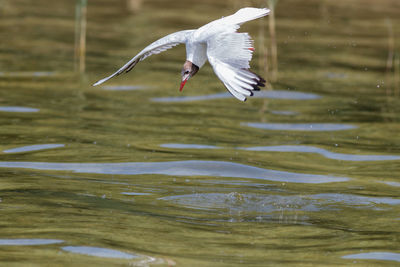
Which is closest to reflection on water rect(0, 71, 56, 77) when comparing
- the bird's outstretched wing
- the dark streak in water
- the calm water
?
the calm water

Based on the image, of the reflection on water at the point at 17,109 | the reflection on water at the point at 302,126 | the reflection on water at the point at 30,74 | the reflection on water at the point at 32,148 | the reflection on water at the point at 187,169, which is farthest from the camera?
the reflection on water at the point at 30,74

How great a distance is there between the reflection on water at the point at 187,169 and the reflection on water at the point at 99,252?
278 centimetres

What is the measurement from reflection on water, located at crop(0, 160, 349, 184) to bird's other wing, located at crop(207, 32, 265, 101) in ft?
7.68

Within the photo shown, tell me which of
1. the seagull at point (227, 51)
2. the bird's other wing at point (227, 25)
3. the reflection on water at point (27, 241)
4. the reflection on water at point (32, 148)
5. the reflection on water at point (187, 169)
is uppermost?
the bird's other wing at point (227, 25)

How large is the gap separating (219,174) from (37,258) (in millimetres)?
3410

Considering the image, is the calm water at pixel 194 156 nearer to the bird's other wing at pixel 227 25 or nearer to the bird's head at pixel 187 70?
the bird's head at pixel 187 70

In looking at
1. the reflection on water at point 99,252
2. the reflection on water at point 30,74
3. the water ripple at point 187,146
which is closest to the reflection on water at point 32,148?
the water ripple at point 187,146

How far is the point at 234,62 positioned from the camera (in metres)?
6.47

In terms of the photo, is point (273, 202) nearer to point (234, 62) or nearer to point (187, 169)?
point (187, 169)

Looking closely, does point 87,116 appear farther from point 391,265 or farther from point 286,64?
point 391,265

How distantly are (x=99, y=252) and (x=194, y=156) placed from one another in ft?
12.1

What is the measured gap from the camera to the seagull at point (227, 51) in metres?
6.21

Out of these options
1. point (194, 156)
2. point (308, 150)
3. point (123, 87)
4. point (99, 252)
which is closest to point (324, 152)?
point (308, 150)

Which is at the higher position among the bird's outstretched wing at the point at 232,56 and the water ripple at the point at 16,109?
the bird's outstretched wing at the point at 232,56
